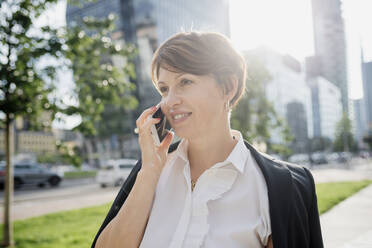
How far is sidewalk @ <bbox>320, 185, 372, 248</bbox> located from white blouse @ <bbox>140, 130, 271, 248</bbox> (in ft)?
8.50

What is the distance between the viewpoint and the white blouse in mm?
1405

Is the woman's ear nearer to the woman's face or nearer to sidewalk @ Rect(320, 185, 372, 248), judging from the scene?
the woman's face

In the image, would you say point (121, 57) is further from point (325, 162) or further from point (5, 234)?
point (325, 162)

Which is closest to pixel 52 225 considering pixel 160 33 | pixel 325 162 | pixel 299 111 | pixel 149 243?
pixel 149 243

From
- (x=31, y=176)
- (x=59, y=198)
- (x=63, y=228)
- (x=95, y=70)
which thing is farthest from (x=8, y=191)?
(x=31, y=176)

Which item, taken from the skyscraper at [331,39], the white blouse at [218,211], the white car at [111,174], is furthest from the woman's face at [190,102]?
the white car at [111,174]

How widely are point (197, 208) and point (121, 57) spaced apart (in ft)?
15.6

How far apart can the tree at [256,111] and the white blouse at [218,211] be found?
1059 cm

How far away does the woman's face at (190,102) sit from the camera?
153cm

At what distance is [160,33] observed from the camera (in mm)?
56156

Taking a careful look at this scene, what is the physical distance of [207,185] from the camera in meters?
1.53

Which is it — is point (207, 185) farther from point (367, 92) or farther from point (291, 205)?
point (367, 92)

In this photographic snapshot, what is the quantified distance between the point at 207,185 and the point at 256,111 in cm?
Answer: 1286

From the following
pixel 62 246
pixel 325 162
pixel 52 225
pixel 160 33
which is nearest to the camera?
pixel 62 246
